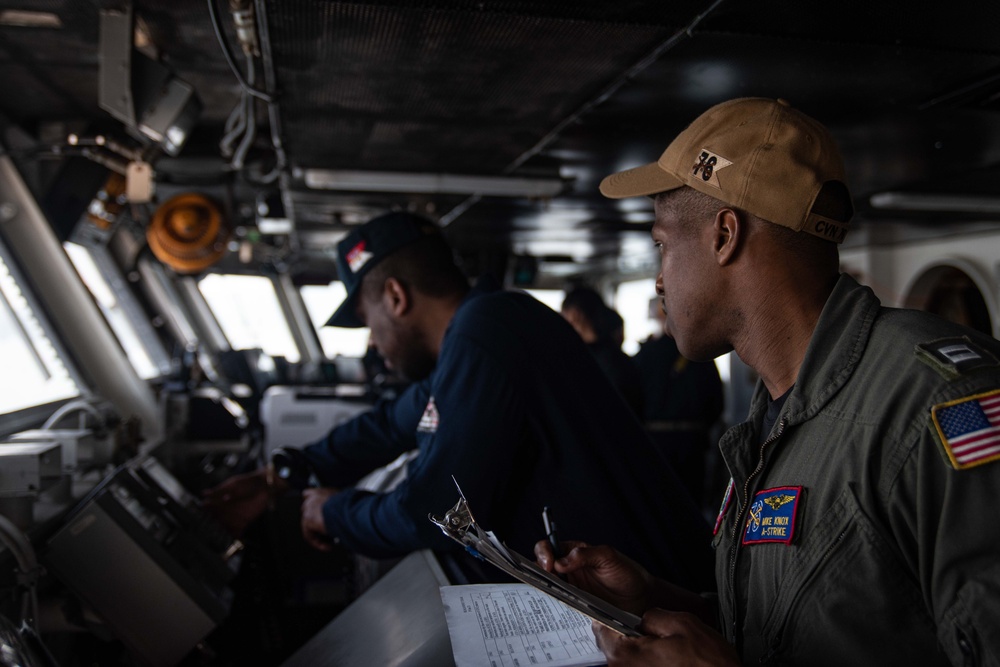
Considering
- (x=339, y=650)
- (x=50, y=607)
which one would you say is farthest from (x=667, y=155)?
(x=50, y=607)

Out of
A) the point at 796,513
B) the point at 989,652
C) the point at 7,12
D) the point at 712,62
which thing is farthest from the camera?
the point at 7,12

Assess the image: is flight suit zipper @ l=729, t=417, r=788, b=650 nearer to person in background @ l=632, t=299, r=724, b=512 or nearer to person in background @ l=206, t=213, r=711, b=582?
person in background @ l=206, t=213, r=711, b=582

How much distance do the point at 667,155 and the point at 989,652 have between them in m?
0.85

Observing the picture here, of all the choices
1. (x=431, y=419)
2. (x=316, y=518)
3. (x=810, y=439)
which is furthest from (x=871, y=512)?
(x=316, y=518)

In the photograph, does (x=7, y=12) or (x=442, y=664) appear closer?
(x=442, y=664)

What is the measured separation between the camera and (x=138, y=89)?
275cm

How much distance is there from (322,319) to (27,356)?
755 centimetres

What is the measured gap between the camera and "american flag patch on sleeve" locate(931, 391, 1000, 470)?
852 mm

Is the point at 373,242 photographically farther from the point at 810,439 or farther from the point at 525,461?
the point at 810,439

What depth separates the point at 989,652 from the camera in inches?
32.1

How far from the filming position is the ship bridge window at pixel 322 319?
459 inches

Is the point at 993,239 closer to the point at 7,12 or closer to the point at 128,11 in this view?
the point at 128,11

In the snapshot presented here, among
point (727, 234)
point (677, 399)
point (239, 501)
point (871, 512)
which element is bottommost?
point (677, 399)

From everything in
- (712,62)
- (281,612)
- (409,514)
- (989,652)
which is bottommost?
(281,612)
